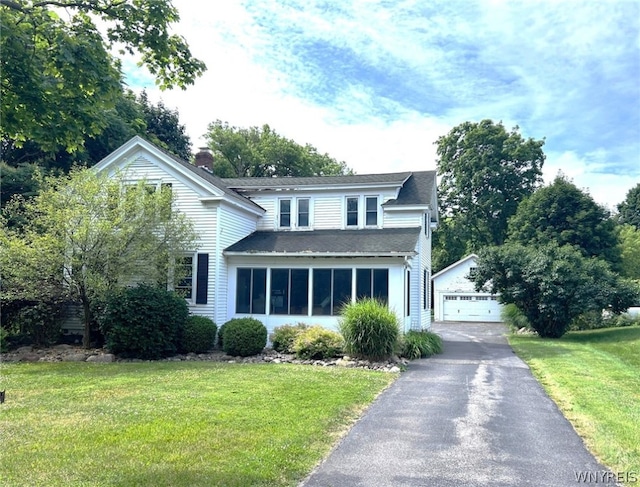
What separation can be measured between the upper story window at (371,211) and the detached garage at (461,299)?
653 inches

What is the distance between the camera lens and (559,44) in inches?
455

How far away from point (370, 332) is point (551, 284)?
1206 cm

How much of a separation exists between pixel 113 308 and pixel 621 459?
13064mm

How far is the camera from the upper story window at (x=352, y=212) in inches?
791

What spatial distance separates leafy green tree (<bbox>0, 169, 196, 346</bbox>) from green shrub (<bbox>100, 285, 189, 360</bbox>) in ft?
2.52

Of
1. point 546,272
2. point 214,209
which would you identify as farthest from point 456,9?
point 546,272

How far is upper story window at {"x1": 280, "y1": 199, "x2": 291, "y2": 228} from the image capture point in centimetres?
2072

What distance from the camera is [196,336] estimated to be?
616 inches

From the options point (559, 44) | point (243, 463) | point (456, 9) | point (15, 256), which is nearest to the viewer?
point (243, 463)

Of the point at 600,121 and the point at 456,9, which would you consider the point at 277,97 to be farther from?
the point at 600,121

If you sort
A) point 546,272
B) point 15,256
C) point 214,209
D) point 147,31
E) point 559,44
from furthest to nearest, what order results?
point 546,272 < point 214,209 < point 15,256 < point 559,44 < point 147,31

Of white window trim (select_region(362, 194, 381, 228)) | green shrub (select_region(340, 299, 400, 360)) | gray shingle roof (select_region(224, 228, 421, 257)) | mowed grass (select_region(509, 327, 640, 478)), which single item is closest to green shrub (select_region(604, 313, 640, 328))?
mowed grass (select_region(509, 327, 640, 478))

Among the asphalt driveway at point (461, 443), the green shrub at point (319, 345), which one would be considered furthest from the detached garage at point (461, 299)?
the asphalt driveway at point (461, 443)

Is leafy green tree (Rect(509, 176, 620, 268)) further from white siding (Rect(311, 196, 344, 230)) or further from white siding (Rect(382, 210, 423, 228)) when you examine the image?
white siding (Rect(311, 196, 344, 230))
